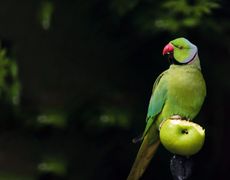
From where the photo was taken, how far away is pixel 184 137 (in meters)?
1.54

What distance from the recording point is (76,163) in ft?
10.1

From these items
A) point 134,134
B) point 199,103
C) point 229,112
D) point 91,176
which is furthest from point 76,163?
point 199,103

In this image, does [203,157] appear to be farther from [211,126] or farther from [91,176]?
[91,176]

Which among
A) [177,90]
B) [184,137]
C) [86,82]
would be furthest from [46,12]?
[184,137]

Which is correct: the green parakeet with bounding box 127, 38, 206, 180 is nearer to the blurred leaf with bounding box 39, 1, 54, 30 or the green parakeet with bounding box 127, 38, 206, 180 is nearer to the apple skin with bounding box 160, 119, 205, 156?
the apple skin with bounding box 160, 119, 205, 156

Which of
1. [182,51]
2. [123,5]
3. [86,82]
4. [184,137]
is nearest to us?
[184,137]

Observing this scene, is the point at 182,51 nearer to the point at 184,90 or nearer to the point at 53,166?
the point at 184,90

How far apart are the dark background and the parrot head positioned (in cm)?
118

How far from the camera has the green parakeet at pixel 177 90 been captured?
172cm

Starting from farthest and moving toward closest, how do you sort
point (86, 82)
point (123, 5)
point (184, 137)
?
point (86, 82) → point (123, 5) → point (184, 137)

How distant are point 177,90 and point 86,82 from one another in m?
1.42

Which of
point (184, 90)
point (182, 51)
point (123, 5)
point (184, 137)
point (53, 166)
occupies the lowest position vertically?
point (53, 166)

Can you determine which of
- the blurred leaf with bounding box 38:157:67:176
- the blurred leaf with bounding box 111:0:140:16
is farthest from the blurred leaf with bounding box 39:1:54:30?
the blurred leaf with bounding box 38:157:67:176

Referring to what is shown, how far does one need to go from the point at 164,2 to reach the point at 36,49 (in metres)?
0.76
